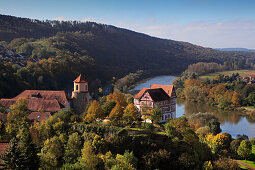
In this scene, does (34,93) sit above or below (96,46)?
below

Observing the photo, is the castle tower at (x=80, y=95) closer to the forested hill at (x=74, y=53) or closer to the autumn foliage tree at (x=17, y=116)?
the autumn foliage tree at (x=17, y=116)

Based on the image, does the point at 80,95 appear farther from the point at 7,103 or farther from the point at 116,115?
the point at 7,103

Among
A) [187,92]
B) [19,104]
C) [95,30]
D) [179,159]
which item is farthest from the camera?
[95,30]

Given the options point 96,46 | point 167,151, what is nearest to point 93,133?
point 167,151

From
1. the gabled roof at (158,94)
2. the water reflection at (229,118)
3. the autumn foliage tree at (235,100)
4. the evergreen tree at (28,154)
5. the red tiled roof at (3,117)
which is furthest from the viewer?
the autumn foliage tree at (235,100)

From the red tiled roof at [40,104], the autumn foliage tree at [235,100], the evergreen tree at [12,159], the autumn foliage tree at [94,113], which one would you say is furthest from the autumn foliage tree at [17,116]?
the autumn foliage tree at [235,100]

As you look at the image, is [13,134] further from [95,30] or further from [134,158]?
[95,30]

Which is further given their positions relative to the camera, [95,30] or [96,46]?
[95,30]
